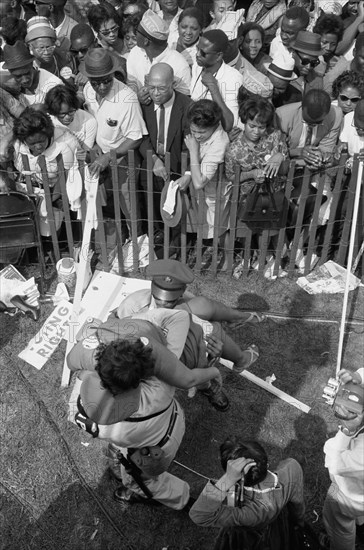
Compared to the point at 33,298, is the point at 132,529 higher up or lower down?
lower down

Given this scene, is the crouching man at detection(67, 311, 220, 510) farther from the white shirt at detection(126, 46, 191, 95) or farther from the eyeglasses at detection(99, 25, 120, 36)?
the eyeglasses at detection(99, 25, 120, 36)

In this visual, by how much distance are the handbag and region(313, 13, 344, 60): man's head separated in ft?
8.35

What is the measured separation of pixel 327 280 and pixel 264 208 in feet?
3.79

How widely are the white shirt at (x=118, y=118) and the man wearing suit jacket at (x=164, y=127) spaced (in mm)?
117

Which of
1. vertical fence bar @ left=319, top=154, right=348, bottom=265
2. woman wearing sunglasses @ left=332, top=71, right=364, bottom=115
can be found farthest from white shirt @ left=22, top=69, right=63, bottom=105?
vertical fence bar @ left=319, top=154, right=348, bottom=265

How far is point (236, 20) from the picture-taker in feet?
26.2

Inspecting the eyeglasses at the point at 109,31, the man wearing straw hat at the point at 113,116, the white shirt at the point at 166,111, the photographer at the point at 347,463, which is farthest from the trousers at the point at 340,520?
the eyeglasses at the point at 109,31

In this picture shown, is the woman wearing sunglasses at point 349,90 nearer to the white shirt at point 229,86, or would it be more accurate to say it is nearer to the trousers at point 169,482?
the white shirt at point 229,86

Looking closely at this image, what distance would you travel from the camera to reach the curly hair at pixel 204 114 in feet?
17.8

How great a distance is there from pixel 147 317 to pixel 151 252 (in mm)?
2343

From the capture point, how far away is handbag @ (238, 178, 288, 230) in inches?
224

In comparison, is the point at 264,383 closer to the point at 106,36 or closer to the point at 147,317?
the point at 147,317

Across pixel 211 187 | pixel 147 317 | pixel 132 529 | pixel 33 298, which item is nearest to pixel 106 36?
pixel 211 187

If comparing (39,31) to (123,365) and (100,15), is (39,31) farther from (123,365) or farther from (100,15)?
(123,365)
